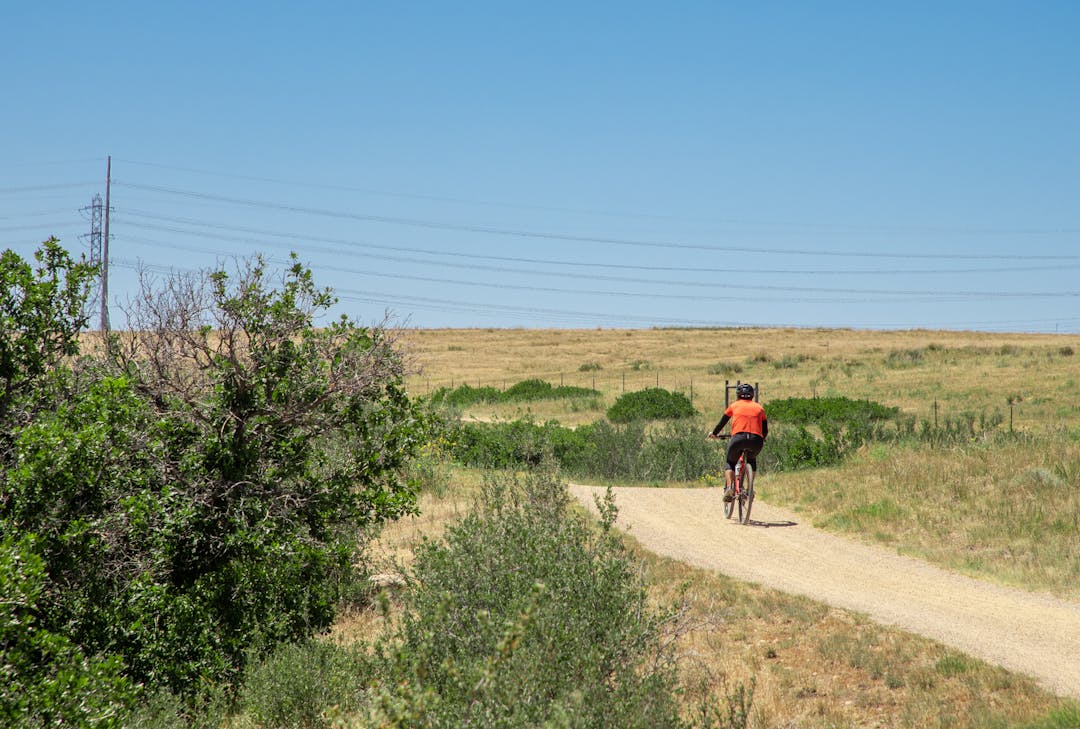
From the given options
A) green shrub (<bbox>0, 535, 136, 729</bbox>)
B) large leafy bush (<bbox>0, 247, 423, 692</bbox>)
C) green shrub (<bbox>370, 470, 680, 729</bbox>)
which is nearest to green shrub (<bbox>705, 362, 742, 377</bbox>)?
large leafy bush (<bbox>0, 247, 423, 692</bbox>)

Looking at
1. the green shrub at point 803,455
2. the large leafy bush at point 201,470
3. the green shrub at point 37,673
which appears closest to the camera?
the green shrub at point 37,673

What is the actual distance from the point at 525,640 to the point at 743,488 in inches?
386

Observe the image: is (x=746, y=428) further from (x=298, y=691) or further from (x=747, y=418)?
(x=298, y=691)

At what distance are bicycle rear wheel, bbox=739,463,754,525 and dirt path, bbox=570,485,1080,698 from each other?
0.18 m

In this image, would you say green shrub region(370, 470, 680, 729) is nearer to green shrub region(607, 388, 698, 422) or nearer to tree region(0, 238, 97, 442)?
tree region(0, 238, 97, 442)

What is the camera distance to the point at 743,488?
15016 millimetres

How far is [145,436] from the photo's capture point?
27.6 ft

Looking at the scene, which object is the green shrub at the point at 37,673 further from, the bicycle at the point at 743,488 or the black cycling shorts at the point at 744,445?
the bicycle at the point at 743,488

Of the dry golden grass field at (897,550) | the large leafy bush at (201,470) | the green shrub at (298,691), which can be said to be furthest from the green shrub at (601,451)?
the green shrub at (298,691)

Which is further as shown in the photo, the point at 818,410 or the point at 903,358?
the point at 903,358

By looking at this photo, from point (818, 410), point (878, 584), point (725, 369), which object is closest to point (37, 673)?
point (878, 584)

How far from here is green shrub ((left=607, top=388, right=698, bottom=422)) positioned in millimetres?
35562

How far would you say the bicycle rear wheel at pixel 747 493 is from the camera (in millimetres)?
14609

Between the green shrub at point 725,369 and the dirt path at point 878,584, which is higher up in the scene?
the green shrub at point 725,369
